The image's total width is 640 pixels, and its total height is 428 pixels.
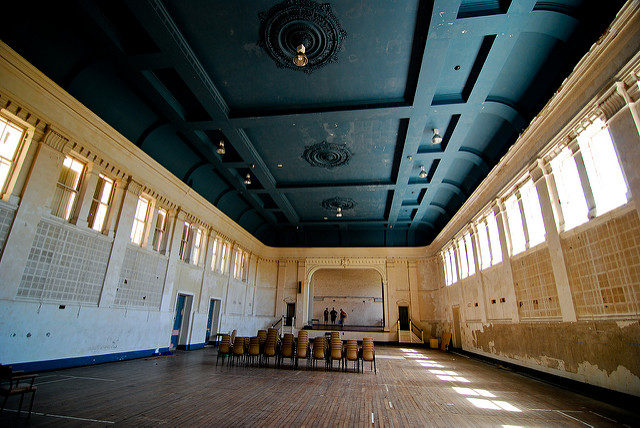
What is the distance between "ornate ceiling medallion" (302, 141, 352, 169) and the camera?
1156 cm

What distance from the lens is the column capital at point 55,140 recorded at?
717 centimetres

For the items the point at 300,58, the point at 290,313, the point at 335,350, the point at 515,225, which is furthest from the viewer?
the point at 290,313

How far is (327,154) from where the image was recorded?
12.1 meters

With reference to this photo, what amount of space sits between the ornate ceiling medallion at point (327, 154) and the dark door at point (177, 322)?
758 centimetres

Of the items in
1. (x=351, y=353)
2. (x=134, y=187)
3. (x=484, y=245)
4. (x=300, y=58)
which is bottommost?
(x=351, y=353)

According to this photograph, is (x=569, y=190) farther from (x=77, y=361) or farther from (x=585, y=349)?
(x=77, y=361)

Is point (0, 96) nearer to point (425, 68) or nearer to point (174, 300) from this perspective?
point (174, 300)

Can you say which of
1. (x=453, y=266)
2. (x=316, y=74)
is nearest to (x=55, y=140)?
(x=316, y=74)

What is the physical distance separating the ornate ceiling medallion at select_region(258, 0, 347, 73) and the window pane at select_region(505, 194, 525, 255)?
700cm

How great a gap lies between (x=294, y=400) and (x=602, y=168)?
726cm

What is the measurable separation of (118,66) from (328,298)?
2459 centimetres

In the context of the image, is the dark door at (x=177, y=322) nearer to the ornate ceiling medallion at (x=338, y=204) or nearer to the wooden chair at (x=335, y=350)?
the wooden chair at (x=335, y=350)

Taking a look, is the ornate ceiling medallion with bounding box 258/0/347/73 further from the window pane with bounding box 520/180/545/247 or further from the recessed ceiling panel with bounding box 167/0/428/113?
the window pane with bounding box 520/180/545/247

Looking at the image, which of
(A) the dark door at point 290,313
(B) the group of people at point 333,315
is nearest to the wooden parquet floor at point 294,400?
(A) the dark door at point 290,313
